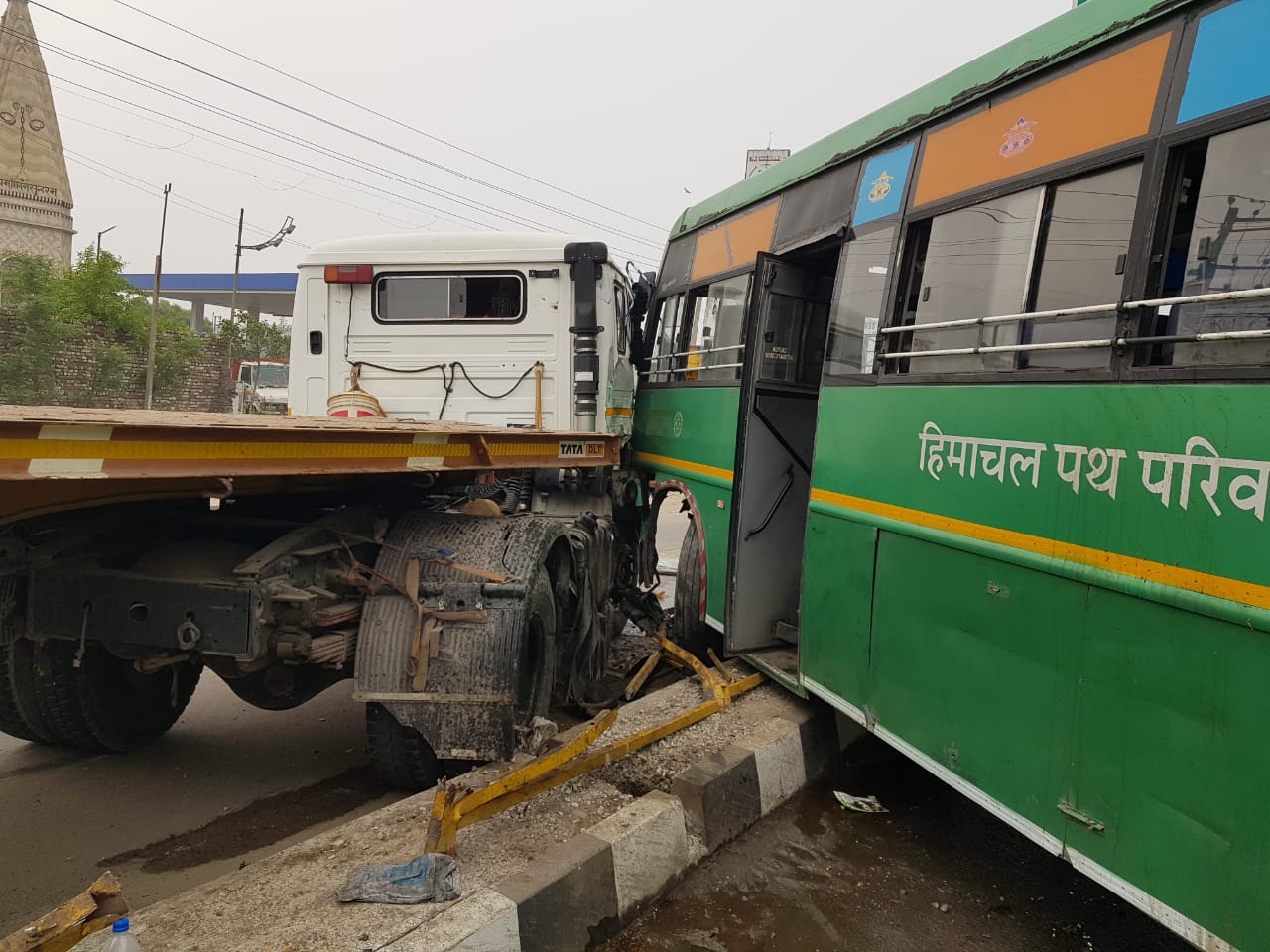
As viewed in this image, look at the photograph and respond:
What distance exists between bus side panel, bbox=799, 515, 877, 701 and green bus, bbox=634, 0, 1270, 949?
0.05 ft

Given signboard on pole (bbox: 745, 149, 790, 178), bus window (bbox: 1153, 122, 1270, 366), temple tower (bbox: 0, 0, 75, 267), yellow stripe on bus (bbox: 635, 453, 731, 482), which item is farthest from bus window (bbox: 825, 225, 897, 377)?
temple tower (bbox: 0, 0, 75, 267)

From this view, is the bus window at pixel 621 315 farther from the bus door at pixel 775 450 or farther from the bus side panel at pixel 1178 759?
the bus side panel at pixel 1178 759

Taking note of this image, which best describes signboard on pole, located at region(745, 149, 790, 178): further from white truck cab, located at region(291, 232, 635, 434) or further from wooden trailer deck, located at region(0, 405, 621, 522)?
wooden trailer deck, located at region(0, 405, 621, 522)

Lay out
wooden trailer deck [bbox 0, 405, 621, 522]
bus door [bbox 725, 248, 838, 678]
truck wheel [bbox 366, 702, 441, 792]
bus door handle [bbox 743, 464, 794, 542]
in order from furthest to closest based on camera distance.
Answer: bus door handle [bbox 743, 464, 794, 542]
bus door [bbox 725, 248, 838, 678]
truck wheel [bbox 366, 702, 441, 792]
wooden trailer deck [bbox 0, 405, 621, 522]

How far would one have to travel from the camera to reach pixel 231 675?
3.38 meters

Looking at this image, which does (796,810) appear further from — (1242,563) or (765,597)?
(1242,563)

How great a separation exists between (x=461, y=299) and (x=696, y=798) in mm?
3818

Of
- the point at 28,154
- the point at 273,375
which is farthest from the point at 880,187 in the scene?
the point at 273,375

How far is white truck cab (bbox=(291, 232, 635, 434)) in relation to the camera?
5719 mm

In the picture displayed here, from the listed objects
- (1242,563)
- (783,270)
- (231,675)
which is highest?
(783,270)

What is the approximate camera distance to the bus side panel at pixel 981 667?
2604mm

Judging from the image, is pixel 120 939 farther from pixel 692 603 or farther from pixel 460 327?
pixel 460 327

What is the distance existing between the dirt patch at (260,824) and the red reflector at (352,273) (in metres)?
3.28

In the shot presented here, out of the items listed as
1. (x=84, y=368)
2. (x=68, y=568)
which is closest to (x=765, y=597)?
(x=68, y=568)
